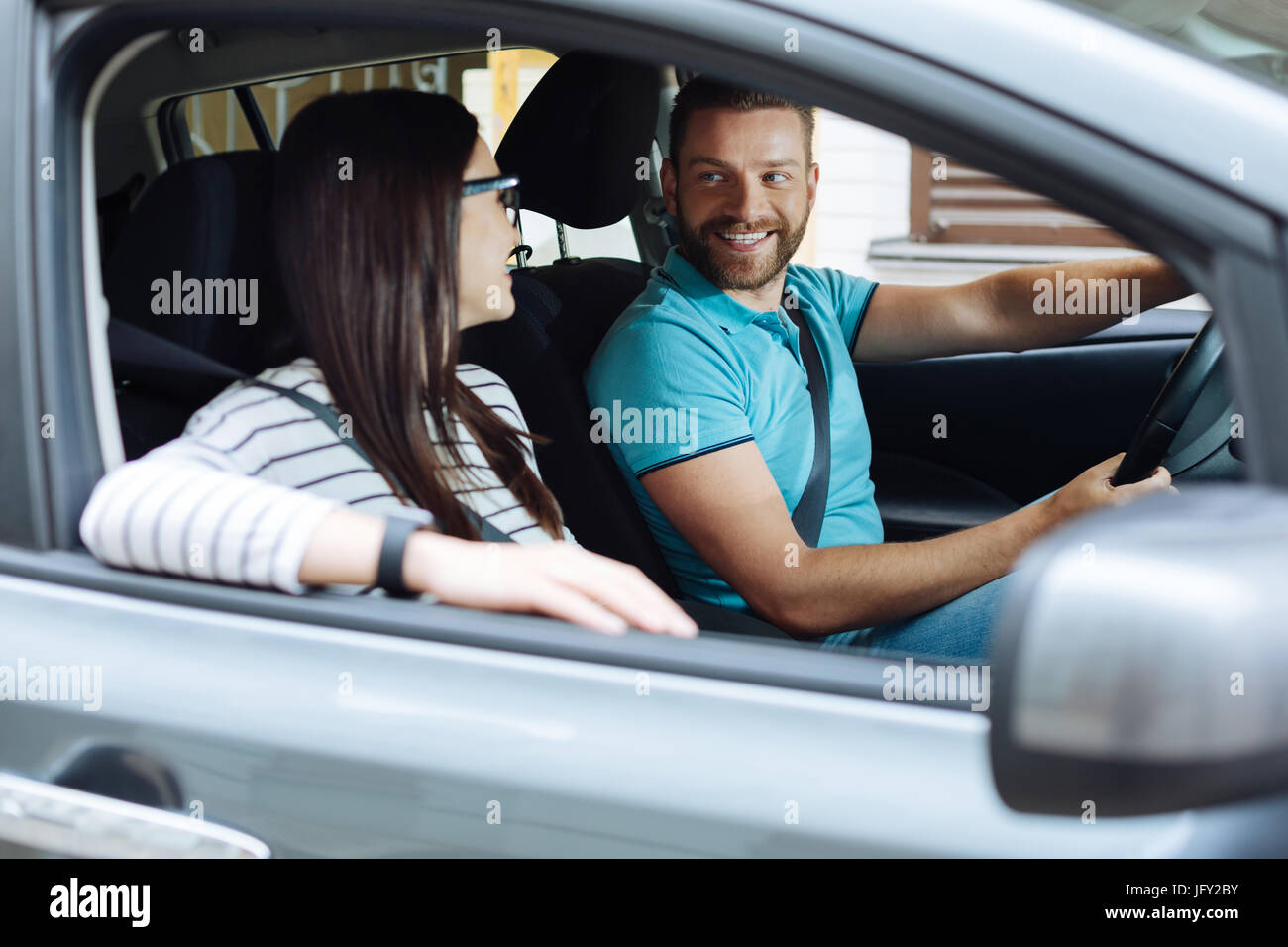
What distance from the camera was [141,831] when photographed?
98cm

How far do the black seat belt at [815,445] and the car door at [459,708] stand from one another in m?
0.90

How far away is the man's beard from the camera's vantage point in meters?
1.94

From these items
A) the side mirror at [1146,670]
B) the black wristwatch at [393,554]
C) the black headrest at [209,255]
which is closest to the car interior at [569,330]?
the black headrest at [209,255]

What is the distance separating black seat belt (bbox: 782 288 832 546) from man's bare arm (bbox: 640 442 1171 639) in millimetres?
169

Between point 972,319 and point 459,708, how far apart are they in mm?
1602

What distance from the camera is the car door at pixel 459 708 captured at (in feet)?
2.90

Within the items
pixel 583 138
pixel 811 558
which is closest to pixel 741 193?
pixel 583 138

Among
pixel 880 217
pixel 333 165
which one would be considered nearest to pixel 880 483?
pixel 333 165

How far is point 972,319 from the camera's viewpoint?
2.29 metres

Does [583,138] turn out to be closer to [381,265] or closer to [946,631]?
[381,265]

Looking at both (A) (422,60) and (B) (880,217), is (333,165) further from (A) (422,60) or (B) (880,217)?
(B) (880,217)

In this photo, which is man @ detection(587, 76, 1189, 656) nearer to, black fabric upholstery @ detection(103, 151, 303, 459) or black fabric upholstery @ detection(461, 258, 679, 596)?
black fabric upholstery @ detection(461, 258, 679, 596)

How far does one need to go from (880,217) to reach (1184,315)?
Result: 188 inches

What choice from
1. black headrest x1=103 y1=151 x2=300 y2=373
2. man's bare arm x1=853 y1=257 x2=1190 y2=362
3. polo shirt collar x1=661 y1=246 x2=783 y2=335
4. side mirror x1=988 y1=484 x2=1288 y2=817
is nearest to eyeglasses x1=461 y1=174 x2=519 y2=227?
black headrest x1=103 y1=151 x2=300 y2=373
